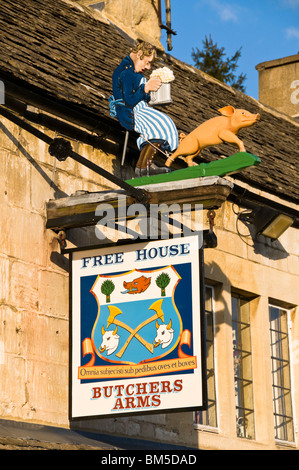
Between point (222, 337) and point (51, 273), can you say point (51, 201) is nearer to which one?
point (51, 273)

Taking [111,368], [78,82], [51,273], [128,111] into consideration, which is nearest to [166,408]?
[111,368]

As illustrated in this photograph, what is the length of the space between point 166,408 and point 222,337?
3634mm

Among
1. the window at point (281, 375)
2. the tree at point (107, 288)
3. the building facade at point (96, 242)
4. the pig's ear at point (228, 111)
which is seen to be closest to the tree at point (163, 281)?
the tree at point (107, 288)

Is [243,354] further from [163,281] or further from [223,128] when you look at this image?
[223,128]

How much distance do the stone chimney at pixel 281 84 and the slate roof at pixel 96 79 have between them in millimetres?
2344

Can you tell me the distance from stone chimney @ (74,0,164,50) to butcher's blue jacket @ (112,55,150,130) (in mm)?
6196

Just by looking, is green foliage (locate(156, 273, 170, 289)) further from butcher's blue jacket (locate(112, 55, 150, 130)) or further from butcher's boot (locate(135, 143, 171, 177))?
butcher's blue jacket (locate(112, 55, 150, 130))

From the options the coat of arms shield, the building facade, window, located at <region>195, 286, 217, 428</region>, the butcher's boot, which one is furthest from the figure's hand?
window, located at <region>195, 286, 217, 428</region>

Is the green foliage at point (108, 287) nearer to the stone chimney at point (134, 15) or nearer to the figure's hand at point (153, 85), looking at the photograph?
the figure's hand at point (153, 85)

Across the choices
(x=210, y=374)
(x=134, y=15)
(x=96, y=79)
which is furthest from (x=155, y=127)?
(x=134, y=15)

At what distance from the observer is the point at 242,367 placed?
1524 cm

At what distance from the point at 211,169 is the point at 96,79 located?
3211 mm

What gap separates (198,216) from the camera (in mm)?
14531

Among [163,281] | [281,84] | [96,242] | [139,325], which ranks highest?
[281,84]
